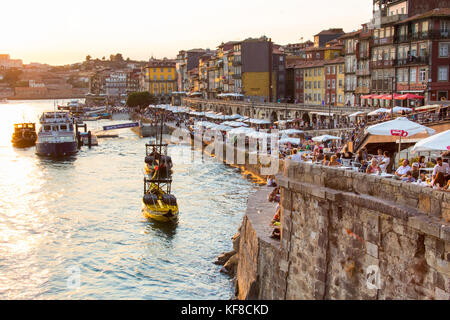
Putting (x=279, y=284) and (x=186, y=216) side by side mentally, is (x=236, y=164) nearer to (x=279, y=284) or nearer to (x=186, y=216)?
(x=186, y=216)

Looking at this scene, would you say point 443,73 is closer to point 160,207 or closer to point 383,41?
point 383,41

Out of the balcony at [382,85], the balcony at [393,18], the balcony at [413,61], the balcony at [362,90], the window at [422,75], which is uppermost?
the balcony at [393,18]

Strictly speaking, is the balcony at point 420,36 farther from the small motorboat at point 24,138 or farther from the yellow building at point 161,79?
the yellow building at point 161,79

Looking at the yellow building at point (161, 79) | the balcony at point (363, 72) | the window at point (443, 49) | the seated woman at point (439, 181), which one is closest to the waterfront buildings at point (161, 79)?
the yellow building at point (161, 79)

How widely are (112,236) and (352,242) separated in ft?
59.4

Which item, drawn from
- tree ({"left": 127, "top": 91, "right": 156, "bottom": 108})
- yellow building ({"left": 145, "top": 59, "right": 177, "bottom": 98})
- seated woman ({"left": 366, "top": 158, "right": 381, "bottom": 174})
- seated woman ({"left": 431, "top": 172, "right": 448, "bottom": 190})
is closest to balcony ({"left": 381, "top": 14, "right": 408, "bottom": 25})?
seated woman ({"left": 366, "top": 158, "right": 381, "bottom": 174})

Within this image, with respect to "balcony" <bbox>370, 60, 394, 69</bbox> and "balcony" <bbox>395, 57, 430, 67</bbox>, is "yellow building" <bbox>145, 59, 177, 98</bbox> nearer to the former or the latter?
"balcony" <bbox>370, 60, 394, 69</bbox>

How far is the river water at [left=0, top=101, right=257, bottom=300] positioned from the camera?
20688 millimetres

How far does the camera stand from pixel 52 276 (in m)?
22.0

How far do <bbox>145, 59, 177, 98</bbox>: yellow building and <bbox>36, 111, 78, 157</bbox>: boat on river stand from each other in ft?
278

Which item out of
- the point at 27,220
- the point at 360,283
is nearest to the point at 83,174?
the point at 27,220

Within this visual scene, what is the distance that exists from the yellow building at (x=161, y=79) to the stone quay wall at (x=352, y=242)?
453 ft

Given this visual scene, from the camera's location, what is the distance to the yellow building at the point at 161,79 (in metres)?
150
